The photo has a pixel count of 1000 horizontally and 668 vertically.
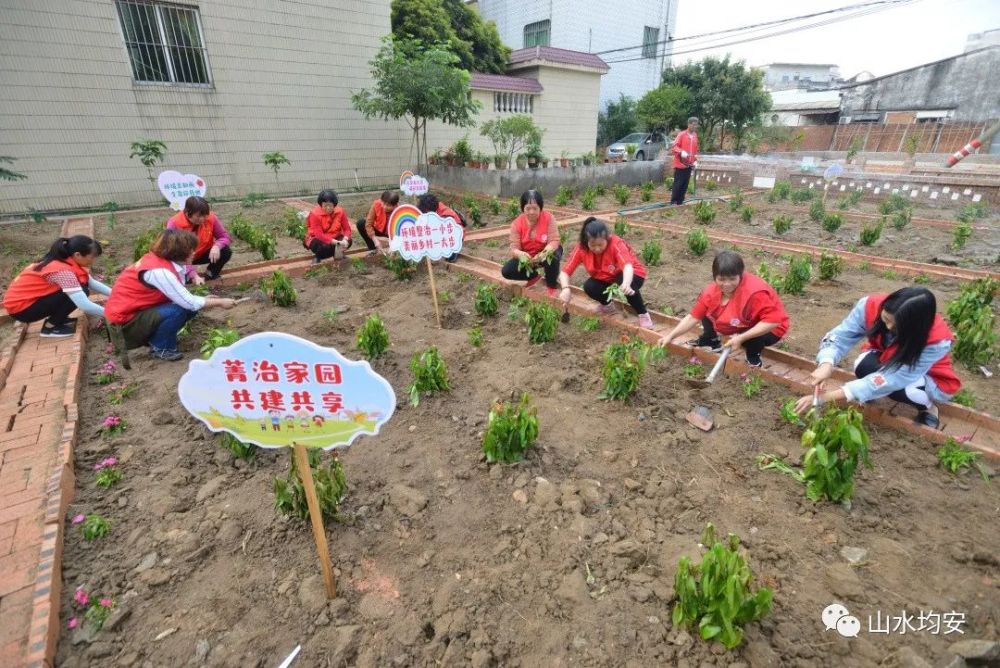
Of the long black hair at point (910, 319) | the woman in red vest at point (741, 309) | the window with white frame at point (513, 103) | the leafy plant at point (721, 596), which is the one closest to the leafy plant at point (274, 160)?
the window with white frame at point (513, 103)

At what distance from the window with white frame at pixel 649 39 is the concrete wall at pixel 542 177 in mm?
13227

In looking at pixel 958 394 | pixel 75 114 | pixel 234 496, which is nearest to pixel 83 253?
pixel 234 496

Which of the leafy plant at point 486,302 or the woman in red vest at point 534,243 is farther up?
the woman in red vest at point 534,243

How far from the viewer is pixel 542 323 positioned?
165 inches

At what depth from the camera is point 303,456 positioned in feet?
6.27

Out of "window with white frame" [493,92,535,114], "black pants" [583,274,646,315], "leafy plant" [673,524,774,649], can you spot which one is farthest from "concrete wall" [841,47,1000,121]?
"leafy plant" [673,524,774,649]

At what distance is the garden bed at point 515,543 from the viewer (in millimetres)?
Result: 1934

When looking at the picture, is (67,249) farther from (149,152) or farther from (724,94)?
(724,94)

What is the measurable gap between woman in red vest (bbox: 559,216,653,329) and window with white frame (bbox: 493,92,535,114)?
43.3 feet

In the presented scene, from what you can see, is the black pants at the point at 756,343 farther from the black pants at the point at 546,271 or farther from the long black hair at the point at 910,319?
the black pants at the point at 546,271

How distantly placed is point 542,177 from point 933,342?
33.0ft

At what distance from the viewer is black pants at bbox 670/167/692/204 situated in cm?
1023

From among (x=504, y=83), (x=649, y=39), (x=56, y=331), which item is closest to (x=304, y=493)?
(x=56, y=331)

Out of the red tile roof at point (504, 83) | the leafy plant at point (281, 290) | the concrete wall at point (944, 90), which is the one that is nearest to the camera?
the leafy plant at point (281, 290)
